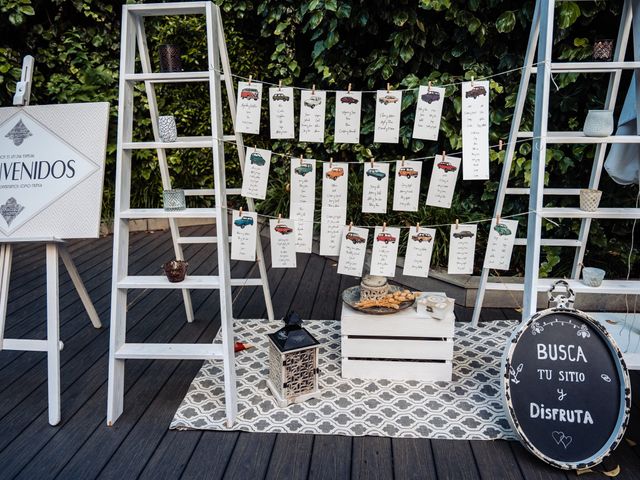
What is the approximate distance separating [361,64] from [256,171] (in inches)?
78.6

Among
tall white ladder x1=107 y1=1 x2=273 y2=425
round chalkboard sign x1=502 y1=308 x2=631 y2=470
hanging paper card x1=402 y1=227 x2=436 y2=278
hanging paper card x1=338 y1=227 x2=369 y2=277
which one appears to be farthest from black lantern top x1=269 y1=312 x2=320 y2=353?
round chalkboard sign x1=502 y1=308 x2=631 y2=470

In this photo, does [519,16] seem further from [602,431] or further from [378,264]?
[602,431]

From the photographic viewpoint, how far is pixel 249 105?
2.09 m

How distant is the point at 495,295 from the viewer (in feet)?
9.30

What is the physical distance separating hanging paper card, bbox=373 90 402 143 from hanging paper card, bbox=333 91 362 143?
84 millimetres

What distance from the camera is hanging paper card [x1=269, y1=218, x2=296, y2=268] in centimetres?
212

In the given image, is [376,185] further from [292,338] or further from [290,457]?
[290,457]

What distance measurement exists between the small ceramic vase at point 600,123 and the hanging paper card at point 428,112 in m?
0.54

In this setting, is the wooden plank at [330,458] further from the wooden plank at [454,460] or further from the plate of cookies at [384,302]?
the plate of cookies at [384,302]

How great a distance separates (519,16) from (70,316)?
3.14 meters

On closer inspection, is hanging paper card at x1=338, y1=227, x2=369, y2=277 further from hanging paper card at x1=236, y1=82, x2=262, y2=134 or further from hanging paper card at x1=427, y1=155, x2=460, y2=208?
hanging paper card at x1=236, y1=82, x2=262, y2=134

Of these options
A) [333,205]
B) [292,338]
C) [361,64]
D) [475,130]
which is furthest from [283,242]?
[361,64]

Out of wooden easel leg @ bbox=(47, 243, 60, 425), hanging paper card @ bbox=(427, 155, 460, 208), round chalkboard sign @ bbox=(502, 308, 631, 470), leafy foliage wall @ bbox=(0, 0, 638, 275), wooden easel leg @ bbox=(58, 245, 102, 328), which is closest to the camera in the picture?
round chalkboard sign @ bbox=(502, 308, 631, 470)

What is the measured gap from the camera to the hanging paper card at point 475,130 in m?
1.92
